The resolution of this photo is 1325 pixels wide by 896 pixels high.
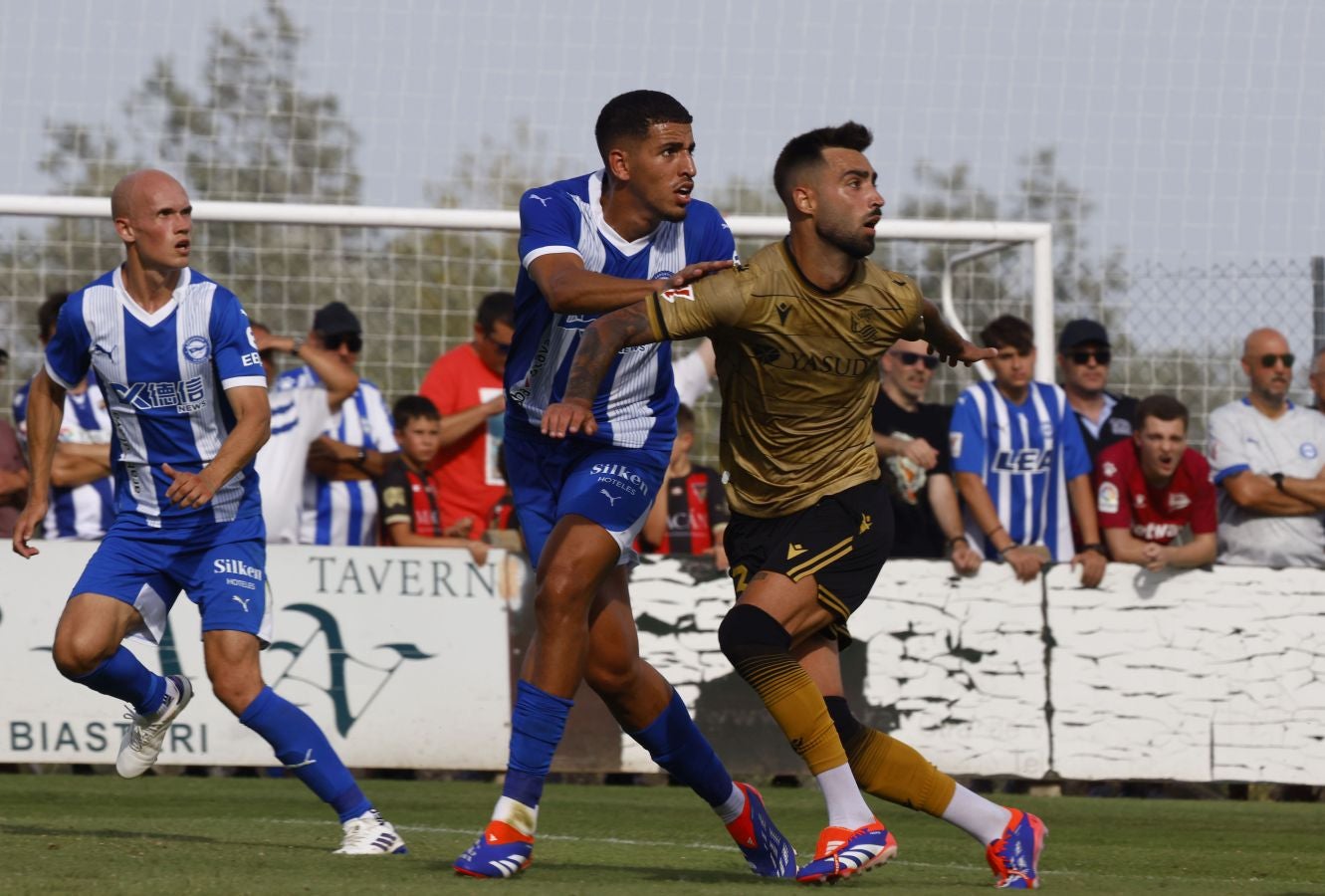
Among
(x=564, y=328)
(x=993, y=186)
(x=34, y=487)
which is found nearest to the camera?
(x=564, y=328)

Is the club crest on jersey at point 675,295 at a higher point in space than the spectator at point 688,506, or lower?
higher

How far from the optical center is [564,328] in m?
6.73

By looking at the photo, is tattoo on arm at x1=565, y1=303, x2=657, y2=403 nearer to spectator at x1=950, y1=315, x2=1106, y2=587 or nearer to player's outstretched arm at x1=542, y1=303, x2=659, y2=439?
player's outstretched arm at x1=542, y1=303, x2=659, y2=439

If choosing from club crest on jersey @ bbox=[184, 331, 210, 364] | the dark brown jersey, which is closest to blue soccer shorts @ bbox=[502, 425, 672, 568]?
the dark brown jersey

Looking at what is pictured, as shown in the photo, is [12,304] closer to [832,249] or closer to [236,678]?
[236,678]

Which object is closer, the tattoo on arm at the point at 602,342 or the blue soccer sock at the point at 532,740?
the tattoo on arm at the point at 602,342

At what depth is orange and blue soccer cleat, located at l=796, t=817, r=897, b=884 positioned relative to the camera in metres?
6.07

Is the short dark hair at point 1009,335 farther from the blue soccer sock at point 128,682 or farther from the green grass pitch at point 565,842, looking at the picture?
the blue soccer sock at point 128,682

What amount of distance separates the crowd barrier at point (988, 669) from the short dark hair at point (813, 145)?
4886 mm

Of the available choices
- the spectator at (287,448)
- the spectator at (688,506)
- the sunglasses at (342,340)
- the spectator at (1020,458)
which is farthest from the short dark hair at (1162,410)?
the spectator at (287,448)

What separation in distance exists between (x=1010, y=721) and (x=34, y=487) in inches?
221

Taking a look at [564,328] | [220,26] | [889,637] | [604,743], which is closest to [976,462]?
[889,637]

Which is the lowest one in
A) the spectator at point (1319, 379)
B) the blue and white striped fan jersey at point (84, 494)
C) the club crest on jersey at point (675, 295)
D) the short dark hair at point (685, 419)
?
the blue and white striped fan jersey at point (84, 494)

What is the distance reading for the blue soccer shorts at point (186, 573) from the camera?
726cm
